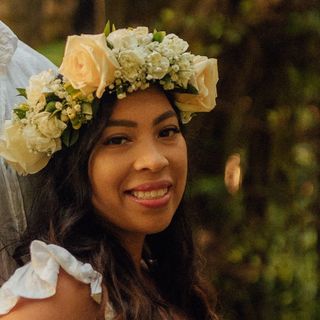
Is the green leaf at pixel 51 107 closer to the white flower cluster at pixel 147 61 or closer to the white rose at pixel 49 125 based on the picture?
the white rose at pixel 49 125

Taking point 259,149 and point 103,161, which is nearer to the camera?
point 103,161

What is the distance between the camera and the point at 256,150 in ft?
15.8

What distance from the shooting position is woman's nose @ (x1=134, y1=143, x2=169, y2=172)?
2.69 metres

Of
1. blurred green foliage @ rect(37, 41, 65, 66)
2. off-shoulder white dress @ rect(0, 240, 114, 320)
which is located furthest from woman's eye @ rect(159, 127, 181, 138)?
blurred green foliage @ rect(37, 41, 65, 66)

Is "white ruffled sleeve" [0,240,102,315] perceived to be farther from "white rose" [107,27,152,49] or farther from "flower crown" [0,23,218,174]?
"white rose" [107,27,152,49]

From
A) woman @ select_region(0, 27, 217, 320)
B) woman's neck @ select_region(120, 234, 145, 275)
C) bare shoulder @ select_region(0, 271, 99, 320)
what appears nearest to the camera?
bare shoulder @ select_region(0, 271, 99, 320)

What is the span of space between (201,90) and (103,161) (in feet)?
1.20

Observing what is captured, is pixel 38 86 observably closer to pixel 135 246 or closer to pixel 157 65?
pixel 157 65

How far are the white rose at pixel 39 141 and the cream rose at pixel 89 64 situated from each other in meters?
0.16

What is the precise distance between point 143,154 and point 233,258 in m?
2.18

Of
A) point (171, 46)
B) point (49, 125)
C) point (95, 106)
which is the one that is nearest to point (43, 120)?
point (49, 125)

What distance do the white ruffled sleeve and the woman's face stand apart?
0.18m

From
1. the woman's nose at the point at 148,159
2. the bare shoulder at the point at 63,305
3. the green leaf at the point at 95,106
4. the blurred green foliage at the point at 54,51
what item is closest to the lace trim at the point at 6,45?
the green leaf at the point at 95,106

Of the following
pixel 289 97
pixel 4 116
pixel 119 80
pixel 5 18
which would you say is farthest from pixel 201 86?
pixel 5 18
